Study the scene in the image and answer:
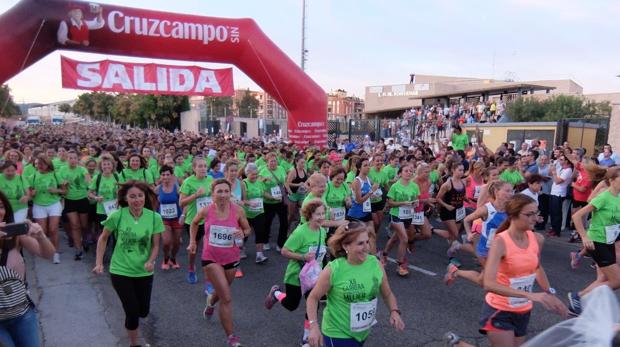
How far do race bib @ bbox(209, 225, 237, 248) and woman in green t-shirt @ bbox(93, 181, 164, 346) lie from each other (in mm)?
528

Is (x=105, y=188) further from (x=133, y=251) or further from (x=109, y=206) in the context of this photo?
(x=133, y=251)

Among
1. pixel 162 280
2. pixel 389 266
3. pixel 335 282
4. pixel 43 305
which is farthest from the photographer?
pixel 389 266

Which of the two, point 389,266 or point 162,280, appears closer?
point 162,280

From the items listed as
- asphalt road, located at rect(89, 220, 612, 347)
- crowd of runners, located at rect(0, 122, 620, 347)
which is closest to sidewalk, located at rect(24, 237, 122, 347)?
asphalt road, located at rect(89, 220, 612, 347)

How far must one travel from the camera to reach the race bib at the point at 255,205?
732 cm

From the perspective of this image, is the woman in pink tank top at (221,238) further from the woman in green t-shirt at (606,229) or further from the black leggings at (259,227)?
the woman in green t-shirt at (606,229)

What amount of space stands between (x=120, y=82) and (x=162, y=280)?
8630 mm

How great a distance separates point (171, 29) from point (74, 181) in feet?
19.3

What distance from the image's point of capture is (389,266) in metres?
7.22

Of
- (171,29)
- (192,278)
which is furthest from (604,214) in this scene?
(171,29)

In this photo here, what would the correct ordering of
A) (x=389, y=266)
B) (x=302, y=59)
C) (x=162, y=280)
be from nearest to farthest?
1. (x=162, y=280)
2. (x=389, y=266)
3. (x=302, y=59)

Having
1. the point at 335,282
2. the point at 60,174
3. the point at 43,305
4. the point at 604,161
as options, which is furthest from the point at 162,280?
the point at 604,161

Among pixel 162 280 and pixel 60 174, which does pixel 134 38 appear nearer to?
pixel 60 174

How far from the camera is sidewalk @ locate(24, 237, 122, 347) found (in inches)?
181
